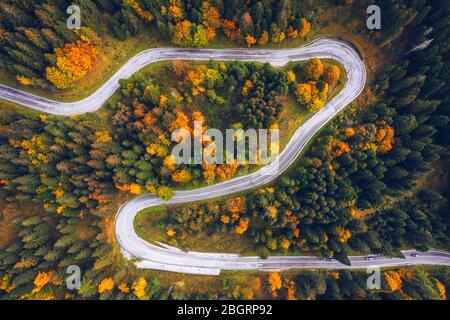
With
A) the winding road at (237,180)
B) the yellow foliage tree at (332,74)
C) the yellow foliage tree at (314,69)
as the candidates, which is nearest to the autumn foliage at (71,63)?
the winding road at (237,180)

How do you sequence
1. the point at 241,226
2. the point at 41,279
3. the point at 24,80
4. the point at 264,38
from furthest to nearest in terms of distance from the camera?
the point at 241,226, the point at 264,38, the point at 41,279, the point at 24,80

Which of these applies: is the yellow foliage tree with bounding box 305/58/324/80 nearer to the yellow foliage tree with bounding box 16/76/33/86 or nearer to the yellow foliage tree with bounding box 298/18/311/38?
the yellow foliage tree with bounding box 298/18/311/38

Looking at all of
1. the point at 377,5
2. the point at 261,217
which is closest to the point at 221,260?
the point at 261,217

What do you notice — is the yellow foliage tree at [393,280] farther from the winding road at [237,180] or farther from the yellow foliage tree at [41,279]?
the yellow foliage tree at [41,279]

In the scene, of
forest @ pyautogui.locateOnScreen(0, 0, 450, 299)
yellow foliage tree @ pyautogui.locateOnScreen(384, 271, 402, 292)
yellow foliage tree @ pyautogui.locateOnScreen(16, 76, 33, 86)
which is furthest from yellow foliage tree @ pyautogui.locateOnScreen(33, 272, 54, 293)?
yellow foliage tree @ pyautogui.locateOnScreen(384, 271, 402, 292)

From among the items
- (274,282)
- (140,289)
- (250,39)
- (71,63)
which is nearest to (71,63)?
(71,63)

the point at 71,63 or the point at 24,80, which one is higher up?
the point at 71,63

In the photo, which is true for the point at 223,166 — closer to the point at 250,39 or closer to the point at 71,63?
the point at 250,39

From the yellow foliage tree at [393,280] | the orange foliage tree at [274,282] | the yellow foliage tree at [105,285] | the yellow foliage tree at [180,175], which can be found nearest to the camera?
the yellow foliage tree at [105,285]

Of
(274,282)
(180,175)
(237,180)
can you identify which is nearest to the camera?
(180,175)
